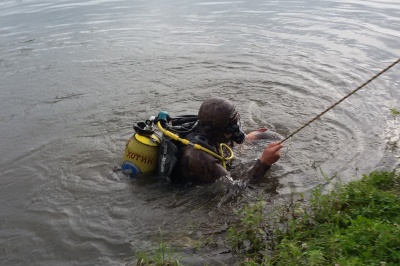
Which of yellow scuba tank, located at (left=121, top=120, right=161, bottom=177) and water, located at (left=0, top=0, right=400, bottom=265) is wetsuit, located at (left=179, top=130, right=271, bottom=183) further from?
yellow scuba tank, located at (left=121, top=120, right=161, bottom=177)

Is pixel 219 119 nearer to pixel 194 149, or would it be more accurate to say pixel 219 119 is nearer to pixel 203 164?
pixel 194 149

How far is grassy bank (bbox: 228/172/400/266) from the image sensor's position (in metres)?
3.07

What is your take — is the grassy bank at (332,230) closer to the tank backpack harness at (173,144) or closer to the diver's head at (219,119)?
the tank backpack harness at (173,144)

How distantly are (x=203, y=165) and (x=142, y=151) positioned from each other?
770mm

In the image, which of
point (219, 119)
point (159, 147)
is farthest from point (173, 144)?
point (219, 119)

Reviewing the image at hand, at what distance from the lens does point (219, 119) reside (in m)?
4.74

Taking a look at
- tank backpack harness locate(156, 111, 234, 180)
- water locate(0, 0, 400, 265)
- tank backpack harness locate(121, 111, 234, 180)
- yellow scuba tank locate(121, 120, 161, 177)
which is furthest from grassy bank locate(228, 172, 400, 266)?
yellow scuba tank locate(121, 120, 161, 177)

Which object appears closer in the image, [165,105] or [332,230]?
[332,230]

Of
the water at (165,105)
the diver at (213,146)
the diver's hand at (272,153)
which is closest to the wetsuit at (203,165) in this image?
the diver at (213,146)

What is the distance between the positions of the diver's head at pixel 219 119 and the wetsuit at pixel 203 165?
150mm

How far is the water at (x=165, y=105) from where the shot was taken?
4.50m

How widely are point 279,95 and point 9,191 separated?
4.97 meters

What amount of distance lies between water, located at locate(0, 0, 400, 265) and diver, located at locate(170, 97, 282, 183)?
0.88 feet


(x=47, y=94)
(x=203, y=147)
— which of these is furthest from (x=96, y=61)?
(x=203, y=147)
